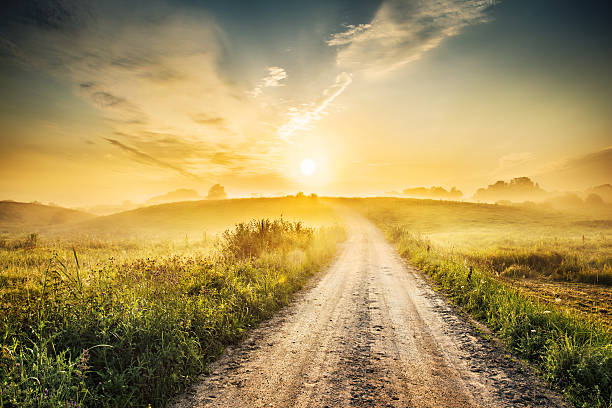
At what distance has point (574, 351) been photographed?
4598 mm

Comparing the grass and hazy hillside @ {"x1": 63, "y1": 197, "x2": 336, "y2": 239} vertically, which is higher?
hazy hillside @ {"x1": 63, "y1": 197, "x2": 336, "y2": 239}

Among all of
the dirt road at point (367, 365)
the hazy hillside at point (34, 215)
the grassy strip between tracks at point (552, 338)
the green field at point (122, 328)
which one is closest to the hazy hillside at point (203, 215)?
the hazy hillside at point (34, 215)

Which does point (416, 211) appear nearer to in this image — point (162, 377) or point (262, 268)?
point (262, 268)

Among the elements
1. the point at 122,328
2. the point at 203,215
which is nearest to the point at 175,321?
the point at 122,328

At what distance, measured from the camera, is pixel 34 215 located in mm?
55969

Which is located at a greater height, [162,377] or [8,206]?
[8,206]

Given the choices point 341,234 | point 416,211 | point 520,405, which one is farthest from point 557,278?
point 416,211

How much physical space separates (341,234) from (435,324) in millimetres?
20868

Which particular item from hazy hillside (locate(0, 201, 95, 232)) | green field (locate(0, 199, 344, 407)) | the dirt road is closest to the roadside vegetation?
the dirt road

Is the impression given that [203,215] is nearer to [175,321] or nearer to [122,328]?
[175,321]

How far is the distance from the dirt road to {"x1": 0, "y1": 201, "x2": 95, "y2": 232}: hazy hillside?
56885 mm

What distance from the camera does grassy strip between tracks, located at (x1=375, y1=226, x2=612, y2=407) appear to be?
4.11 m

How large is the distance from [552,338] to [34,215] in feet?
267

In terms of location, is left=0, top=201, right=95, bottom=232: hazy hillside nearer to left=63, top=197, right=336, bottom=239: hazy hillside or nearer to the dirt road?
left=63, top=197, right=336, bottom=239: hazy hillside
